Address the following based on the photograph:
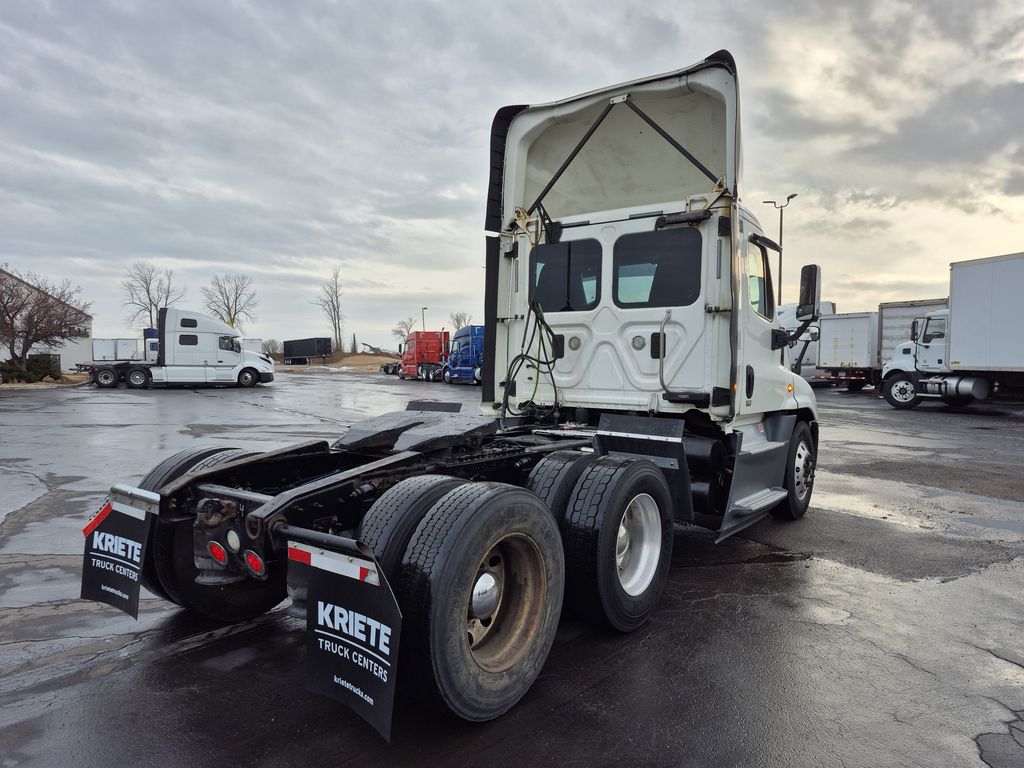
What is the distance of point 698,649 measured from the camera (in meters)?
3.57

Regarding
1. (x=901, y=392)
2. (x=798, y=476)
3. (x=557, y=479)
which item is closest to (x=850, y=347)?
(x=901, y=392)

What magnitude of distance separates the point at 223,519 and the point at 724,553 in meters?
3.99

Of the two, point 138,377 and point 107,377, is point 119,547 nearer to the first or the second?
point 138,377

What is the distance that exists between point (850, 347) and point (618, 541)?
2737 centimetres

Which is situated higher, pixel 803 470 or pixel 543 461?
pixel 543 461

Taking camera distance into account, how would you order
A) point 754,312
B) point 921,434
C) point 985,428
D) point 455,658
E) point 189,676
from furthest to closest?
point 985,428
point 921,434
point 754,312
point 189,676
point 455,658

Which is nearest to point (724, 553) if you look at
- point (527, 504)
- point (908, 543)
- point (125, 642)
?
point (908, 543)

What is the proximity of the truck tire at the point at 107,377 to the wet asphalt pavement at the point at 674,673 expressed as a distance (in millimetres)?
27958

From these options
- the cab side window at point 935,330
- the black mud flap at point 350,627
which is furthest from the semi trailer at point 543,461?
the cab side window at point 935,330

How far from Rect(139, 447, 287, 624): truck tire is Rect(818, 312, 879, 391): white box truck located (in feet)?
90.2

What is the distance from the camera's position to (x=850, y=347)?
27422mm

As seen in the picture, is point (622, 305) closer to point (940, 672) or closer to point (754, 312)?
point (754, 312)

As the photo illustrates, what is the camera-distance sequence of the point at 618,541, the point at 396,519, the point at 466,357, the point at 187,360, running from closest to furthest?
the point at 396,519 < the point at 618,541 < the point at 187,360 < the point at 466,357

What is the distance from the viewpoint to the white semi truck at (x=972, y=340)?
56.2ft
